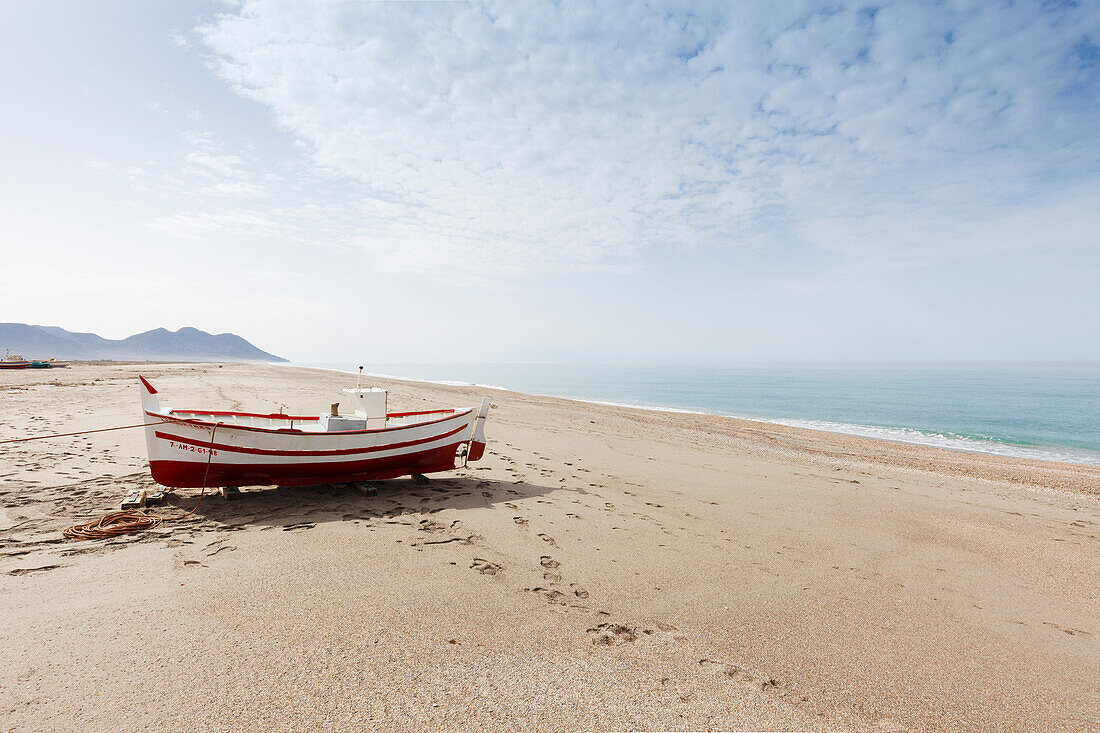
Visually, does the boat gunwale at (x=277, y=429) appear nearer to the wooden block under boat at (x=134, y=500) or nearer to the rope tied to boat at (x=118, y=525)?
the wooden block under boat at (x=134, y=500)

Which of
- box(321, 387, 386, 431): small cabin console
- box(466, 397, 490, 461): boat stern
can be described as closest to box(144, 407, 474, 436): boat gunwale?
box(466, 397, 490, 461): boat stern

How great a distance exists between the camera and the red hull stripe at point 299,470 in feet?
25.5

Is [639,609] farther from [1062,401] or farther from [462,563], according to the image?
[1062,401]

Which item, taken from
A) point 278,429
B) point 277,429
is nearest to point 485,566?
point 278,429

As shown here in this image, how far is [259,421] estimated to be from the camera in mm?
9961

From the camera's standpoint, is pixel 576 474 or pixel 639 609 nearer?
pixel 639 609

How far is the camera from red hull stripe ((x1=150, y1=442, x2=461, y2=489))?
7.77 metres

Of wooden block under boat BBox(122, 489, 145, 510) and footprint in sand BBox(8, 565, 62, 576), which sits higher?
wooden block under boat BBox(122, 489, 145, 510)

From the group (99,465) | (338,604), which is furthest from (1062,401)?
(99,465)

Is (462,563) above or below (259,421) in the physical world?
below

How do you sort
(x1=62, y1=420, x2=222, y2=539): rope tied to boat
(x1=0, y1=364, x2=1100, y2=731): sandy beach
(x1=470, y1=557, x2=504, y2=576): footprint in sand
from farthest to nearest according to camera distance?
(x1=62, y1=420, x2=222, y2=539): rope tied to boat
(x1=470, y1=557, x2=504, y2=576): footprint in sand
(x1=0, y1=364, x2=1100, y2=731): sandy beach

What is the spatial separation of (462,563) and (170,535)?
4.26 m

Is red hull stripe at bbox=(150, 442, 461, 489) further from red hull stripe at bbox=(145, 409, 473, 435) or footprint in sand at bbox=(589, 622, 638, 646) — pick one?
footprint in sand at bbox=(589, 622, 638, 646)

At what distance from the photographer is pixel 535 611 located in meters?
4.82
